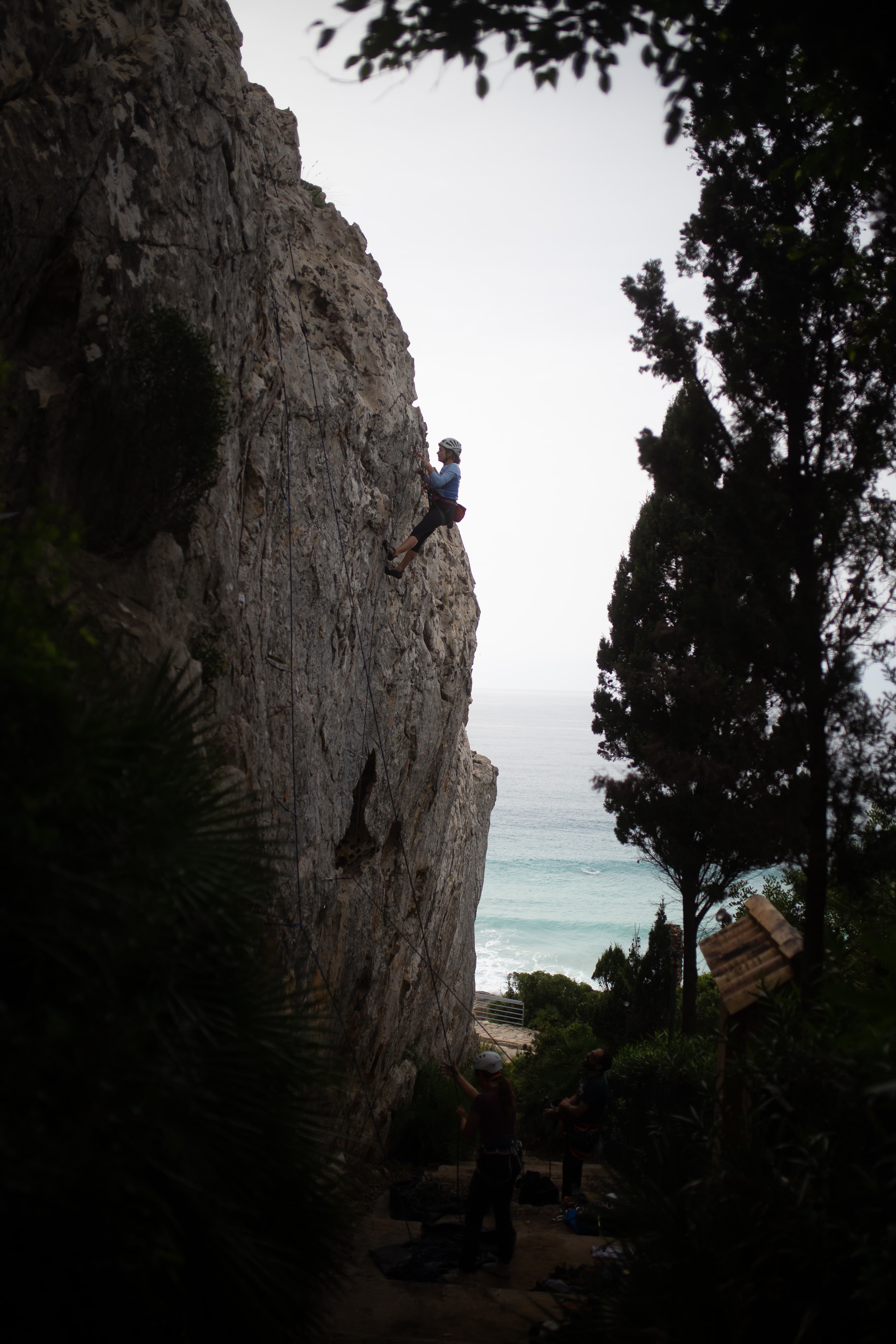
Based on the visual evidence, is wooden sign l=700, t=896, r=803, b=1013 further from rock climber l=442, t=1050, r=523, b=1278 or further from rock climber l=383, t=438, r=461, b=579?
rock climber l=383, t=438, r=461, b=579

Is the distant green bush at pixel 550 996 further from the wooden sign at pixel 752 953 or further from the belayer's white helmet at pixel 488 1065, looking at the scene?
the wooden sign at pixel 752 953

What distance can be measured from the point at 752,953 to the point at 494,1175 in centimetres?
255

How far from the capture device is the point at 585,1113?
26.9 feet

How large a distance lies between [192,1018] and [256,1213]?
0.87 m

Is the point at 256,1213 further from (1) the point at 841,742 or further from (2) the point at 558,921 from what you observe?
(2) the point at 558,921

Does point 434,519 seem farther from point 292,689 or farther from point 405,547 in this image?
point 292,689

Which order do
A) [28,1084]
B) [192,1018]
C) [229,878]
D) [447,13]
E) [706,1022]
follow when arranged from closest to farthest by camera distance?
1. [28,1084]
2. [192,1018]
3. [229,878]
4. [447,13]
5. [706,1022]

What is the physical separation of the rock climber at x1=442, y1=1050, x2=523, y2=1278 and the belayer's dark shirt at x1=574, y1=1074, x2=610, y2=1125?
5.56 feet

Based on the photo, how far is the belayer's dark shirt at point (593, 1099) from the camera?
8195 mm

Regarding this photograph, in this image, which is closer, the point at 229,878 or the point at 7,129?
the point at 229,878

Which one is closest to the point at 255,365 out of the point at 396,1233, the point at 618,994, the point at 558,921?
the point at 396,1233

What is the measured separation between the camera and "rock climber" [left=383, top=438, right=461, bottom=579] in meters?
11.3

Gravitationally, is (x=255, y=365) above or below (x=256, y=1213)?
above

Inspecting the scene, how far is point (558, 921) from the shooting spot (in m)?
Answer: 68.6
